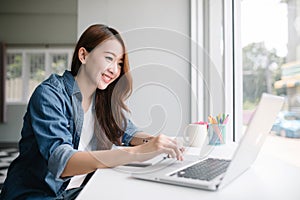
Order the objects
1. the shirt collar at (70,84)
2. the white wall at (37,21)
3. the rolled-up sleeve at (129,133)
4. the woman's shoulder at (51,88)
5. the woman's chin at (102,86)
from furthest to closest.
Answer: the white wall at (37,21) < the rolled-up sleeve at (129,133) < the woman's chin at (102,86) < the shirt collar at (70,84) < the woman's shoulder at (51,88)

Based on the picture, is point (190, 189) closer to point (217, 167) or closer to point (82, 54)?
point (217, 167)

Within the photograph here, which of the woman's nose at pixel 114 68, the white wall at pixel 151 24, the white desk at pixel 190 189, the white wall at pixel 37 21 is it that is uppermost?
the white wall at pixel 37 21

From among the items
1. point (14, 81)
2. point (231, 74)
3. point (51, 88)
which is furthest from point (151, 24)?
point (14, 81)

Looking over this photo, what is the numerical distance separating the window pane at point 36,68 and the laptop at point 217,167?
5.17 metres

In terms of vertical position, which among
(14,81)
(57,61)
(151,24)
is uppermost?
(57,61)

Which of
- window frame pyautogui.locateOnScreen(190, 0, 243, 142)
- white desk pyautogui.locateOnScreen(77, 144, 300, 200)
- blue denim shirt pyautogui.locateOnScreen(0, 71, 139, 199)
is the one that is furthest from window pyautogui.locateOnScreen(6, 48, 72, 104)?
white desk pyautogui.locateOnScreen(77, 144, 300, 200)

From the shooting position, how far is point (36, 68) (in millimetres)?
5410

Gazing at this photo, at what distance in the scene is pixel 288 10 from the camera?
2.97 feet

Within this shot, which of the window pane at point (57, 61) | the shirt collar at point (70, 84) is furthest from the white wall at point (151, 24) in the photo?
the window pane at point (57, 61)

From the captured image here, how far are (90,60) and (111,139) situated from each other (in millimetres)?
352

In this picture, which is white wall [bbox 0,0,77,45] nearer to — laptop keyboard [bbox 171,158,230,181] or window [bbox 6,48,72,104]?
window [bbox 6,48,72,104]

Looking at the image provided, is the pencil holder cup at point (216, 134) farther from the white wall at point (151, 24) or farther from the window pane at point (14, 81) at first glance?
the window pane at point (14, 81)

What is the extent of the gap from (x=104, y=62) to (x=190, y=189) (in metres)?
0.59

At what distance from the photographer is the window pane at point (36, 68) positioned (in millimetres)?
5402
